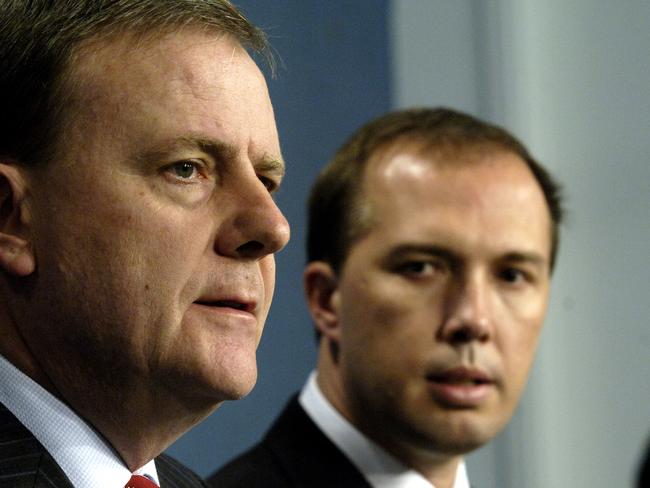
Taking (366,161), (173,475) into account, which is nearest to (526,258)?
(366,161)

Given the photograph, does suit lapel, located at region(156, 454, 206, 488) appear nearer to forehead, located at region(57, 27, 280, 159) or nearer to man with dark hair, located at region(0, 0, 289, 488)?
man with dark hair, located at region(0, 0, 289, 488)

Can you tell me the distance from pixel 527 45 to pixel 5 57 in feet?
9.83

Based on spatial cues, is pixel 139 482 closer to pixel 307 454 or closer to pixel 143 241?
pixel 143 241

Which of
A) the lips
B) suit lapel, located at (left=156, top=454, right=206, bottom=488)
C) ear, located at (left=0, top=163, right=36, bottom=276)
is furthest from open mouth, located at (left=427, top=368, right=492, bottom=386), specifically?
ear, located at (left=0, top=163, right=36, bottom=276)

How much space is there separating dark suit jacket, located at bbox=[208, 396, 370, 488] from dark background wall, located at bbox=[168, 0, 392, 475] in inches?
18.0

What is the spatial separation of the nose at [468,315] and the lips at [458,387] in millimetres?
64

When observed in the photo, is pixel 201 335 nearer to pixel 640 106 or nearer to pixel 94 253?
pixel 94 253

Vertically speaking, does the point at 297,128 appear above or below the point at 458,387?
above

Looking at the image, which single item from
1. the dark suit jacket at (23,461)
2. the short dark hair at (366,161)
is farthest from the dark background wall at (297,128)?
the dark suit jacket at (23,461)

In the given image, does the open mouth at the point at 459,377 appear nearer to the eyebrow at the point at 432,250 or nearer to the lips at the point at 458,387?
the lips at the point at 458,387

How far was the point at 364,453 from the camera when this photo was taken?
254 centimetres

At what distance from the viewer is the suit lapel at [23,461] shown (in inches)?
57.4

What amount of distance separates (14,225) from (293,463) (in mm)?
1104

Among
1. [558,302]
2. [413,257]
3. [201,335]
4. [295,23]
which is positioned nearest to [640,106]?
[558,302]
